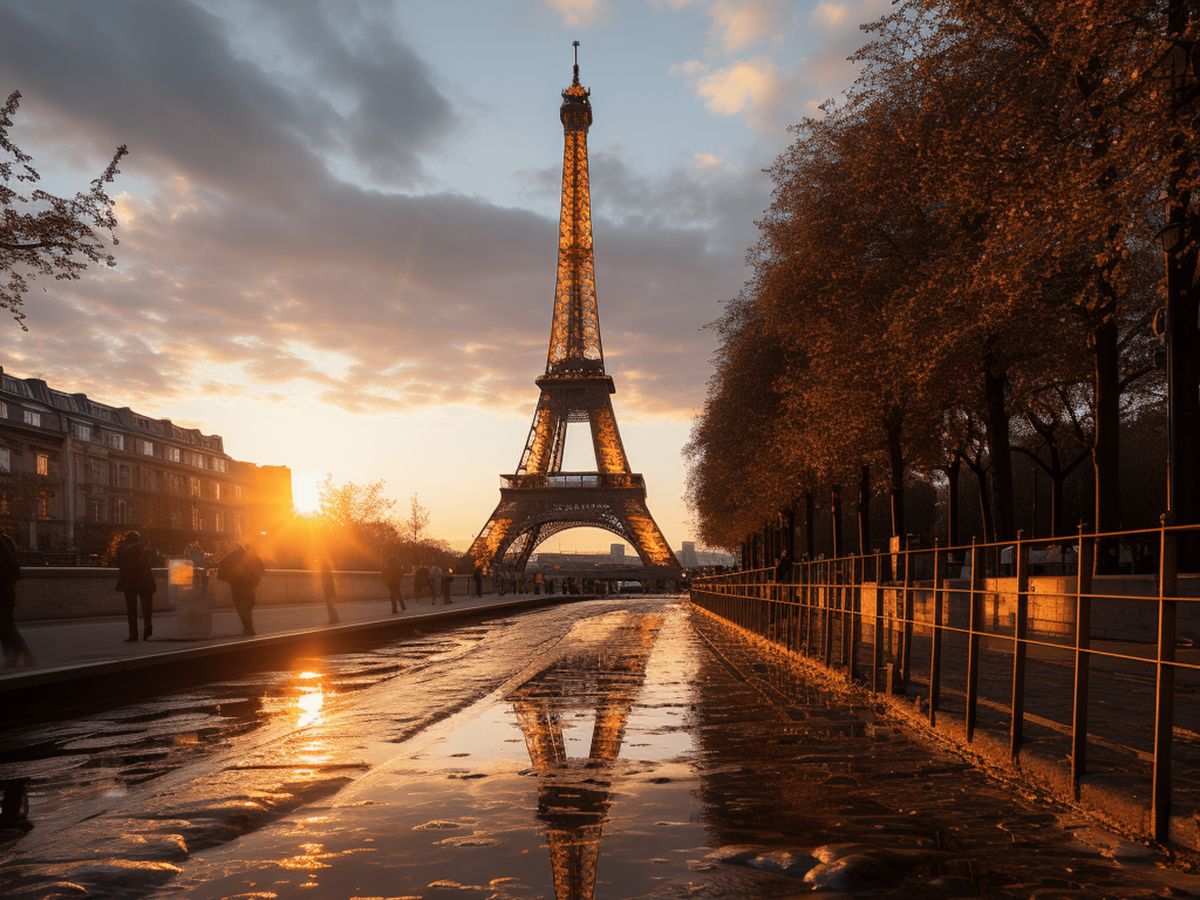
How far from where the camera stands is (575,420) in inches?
3664

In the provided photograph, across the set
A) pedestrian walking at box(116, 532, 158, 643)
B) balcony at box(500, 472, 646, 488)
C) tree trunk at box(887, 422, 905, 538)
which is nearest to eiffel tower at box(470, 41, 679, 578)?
balcony at box(500, 472, 646, 488)

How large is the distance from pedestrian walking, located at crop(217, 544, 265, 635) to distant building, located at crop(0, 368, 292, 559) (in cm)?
4505

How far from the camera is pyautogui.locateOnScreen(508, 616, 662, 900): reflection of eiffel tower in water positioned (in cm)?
471

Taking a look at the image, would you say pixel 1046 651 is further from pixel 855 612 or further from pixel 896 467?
pixel 896 467

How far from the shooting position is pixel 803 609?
65.2ft

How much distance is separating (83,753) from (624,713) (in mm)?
4239

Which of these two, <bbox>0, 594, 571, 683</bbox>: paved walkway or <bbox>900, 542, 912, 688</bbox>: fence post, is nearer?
<bbox>900, 542, 912, 688</bbox>: fence post

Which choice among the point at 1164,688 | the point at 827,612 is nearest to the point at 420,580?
the point at 827,612

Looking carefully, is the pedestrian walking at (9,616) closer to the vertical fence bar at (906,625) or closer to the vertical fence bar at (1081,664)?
the vertical fence bar at (906,625)

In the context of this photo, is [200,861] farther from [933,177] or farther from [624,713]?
[933,177]

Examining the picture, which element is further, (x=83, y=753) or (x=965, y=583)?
(x=965, y=583)

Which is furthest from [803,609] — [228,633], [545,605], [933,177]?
[545,605]

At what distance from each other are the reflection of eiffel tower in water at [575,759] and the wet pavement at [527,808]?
26mm

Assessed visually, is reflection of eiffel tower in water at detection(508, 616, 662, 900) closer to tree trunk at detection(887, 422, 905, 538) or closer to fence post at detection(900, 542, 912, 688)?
fence post at detection(900, 542, 912, 688)
